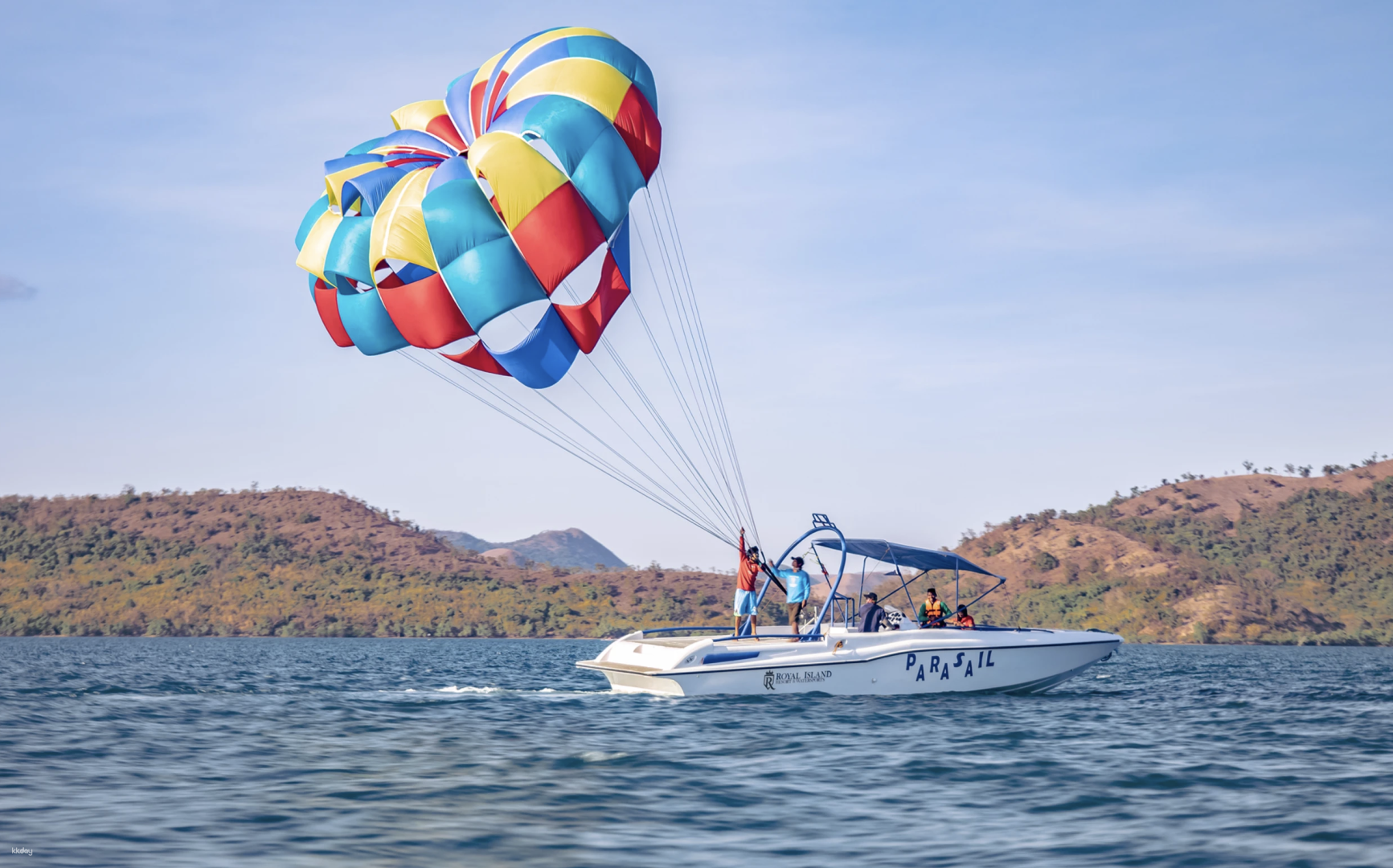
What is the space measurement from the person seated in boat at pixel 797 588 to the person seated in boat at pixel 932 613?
8.22 feet

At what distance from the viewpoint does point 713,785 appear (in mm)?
11844

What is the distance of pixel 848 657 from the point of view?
19.7 m

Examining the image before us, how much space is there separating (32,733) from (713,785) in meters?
9.91

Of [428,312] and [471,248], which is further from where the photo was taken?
[428,312]

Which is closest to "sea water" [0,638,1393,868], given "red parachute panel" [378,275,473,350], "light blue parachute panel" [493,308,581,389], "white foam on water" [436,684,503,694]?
"white foam on water" [436,684,503,694]

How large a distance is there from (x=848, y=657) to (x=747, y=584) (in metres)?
2.10

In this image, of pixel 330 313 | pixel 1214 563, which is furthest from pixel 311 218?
pixel 1214 563

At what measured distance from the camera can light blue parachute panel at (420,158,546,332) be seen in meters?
17.0

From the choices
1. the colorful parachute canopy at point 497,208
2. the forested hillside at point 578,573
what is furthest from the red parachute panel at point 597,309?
the forested hillside at point 578,573

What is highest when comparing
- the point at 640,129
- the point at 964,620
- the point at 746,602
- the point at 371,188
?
the point at 640,129

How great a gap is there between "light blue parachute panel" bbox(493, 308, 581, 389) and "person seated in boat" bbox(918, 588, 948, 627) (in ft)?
25.8

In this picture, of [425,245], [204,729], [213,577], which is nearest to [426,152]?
[425,245]

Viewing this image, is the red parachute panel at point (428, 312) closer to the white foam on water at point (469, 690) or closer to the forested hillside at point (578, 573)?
the white foam on water at point (469, 690)

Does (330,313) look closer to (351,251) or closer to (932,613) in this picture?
(351,251)
